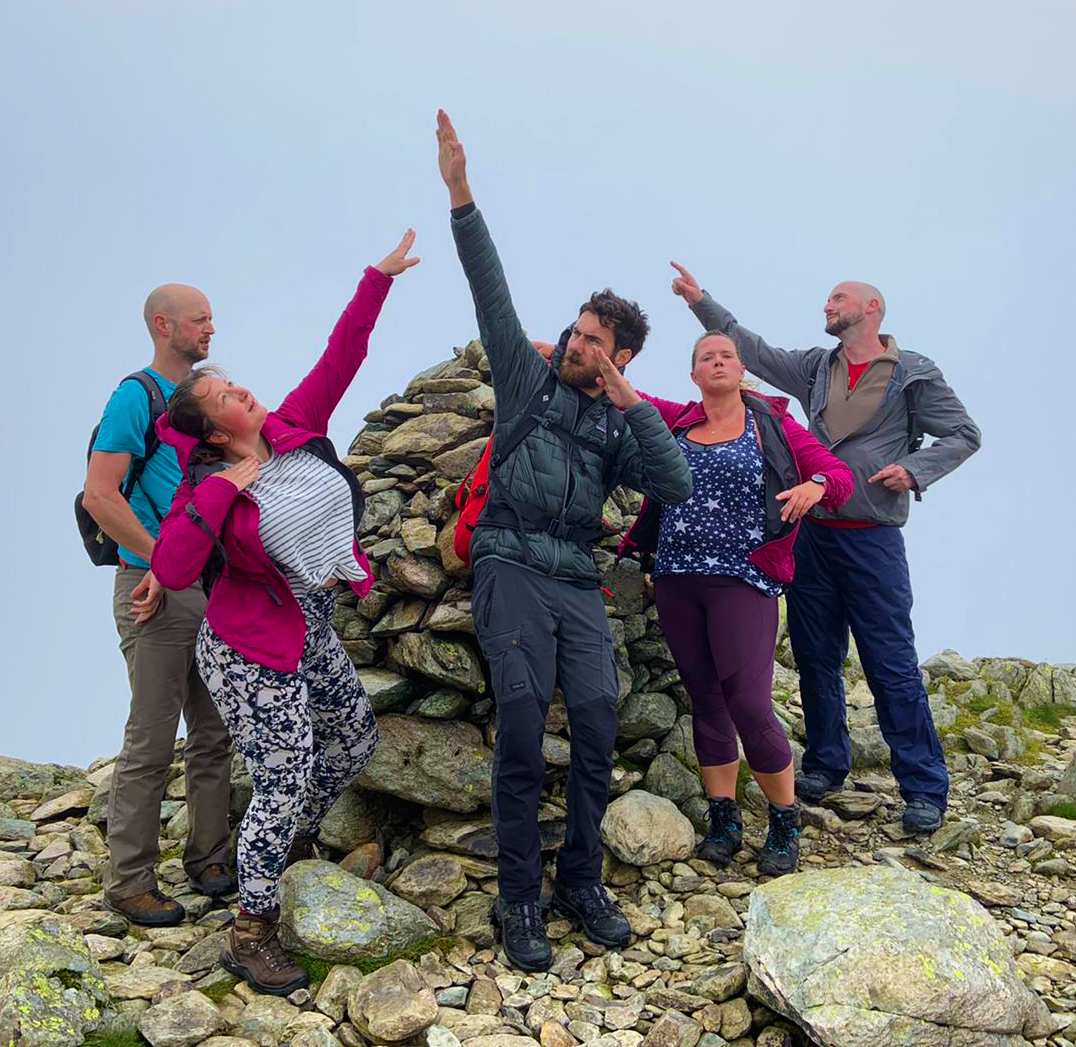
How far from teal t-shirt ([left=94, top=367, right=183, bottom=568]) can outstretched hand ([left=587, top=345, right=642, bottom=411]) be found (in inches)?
121

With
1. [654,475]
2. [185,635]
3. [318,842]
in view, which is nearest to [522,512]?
[654,475]

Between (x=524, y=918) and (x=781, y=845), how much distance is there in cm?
259

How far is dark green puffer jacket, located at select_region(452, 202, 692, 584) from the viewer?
628 centimetres

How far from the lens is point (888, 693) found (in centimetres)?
877

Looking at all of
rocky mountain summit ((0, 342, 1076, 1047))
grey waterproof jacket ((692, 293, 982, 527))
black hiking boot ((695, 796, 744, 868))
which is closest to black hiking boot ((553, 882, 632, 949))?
rocky mountain summit ((0, 342, 1076, 1047))

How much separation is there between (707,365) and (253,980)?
18.2 ft

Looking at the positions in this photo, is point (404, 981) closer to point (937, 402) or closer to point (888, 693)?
point (888, 693)

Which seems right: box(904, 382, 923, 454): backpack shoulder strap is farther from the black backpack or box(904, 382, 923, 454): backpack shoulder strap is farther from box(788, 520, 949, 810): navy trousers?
the black backpack

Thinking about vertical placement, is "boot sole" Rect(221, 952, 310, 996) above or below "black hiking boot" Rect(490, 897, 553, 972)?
below

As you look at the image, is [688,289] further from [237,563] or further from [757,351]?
[237,563]

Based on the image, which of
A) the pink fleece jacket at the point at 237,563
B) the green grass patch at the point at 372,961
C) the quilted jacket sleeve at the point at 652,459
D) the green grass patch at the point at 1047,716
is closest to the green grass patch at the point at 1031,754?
the green grass patch at the point at 1047,716

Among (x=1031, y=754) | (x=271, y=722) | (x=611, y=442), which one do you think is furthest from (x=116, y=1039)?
(x=1031, y=754)

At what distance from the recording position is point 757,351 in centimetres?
965

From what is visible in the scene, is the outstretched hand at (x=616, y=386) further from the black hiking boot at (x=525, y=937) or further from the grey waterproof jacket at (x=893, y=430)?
the black hiking boot at (x=525, y=937)
